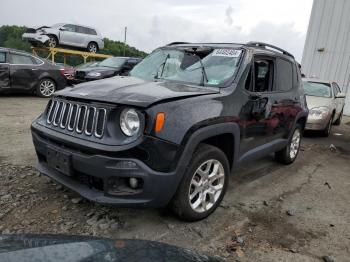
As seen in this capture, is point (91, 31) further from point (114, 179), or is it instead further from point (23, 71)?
point (114, 179)

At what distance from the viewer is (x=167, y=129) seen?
3.12 meters

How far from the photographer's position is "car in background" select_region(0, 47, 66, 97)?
35.8 ft

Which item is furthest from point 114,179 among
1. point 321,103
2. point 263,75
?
point 321,103

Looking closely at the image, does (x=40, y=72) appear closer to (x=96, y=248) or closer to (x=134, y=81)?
(x=134, y=81)

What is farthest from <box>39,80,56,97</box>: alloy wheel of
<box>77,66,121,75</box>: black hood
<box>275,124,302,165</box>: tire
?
<box>275,124,302,165</box>: tire

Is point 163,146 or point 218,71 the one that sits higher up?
point 218,71

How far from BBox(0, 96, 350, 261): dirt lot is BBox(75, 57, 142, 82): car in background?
814cm

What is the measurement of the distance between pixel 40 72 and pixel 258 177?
8.78 meters

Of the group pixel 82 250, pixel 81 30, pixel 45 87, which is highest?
pixel 81 30

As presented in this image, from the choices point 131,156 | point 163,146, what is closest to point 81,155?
point 131,156

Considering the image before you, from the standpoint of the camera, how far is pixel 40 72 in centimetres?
1166

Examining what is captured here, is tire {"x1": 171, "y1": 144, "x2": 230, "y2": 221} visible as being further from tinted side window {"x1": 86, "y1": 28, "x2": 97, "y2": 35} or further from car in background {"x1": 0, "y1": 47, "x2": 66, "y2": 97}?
tinted side window {"x1": 86, "y1": 28, "x2": 97, "y2": 35}

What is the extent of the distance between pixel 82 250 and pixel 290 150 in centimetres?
494

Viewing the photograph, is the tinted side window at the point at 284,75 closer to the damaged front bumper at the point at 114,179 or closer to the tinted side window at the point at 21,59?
the damaged front bumper at the point at 114,179
